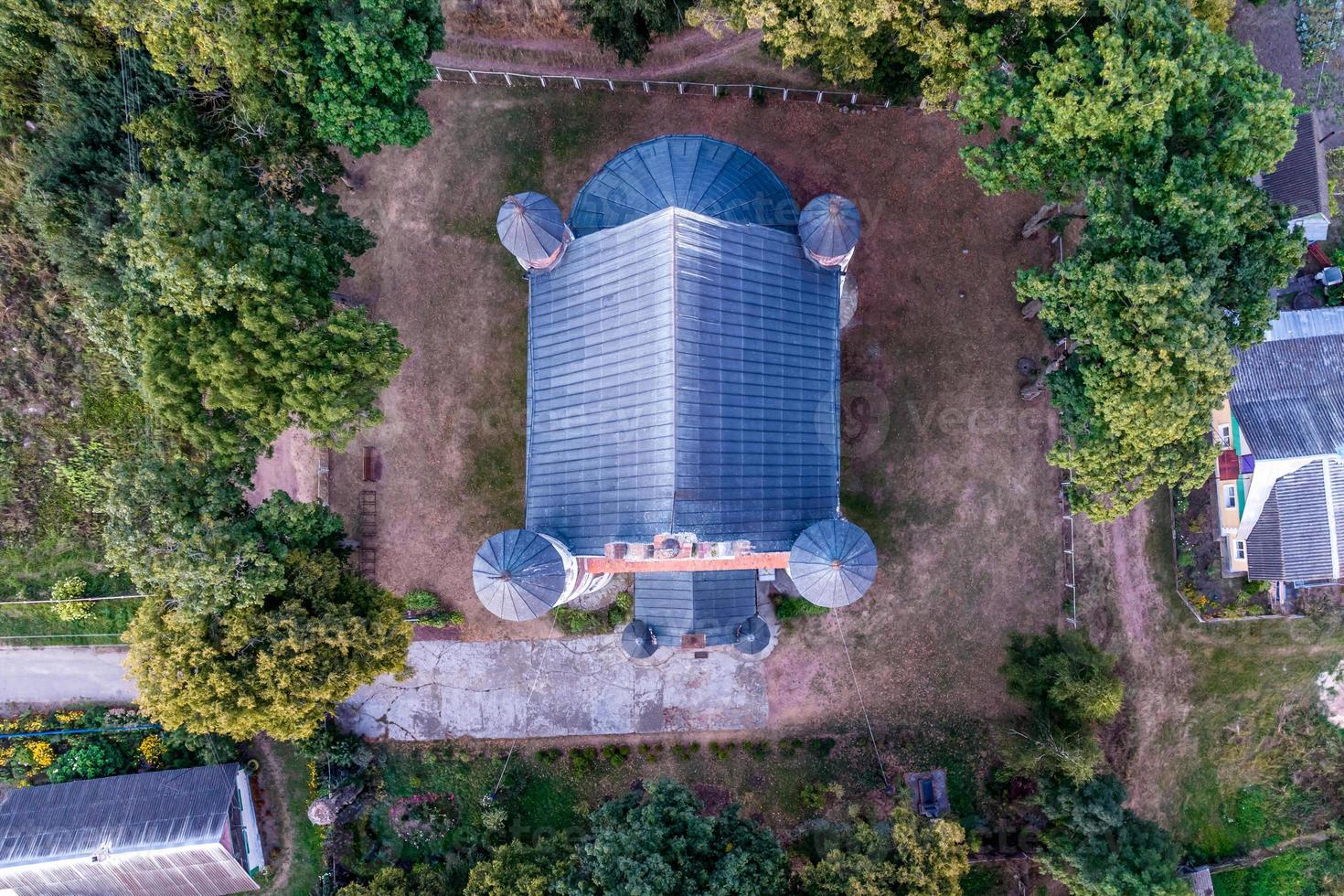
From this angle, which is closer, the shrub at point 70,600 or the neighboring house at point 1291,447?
the neighboring house at point 1291,447

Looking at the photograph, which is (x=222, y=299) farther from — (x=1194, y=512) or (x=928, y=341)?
→ (x=1194, y=512)

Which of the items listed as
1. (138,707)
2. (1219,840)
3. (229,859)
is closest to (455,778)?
(229,859)

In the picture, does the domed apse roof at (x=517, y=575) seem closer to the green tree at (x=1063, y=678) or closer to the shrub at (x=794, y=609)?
the shrub at (x=794, y=609)

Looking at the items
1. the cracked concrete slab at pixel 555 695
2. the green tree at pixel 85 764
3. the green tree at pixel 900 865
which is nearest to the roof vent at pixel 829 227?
the cracked concrete slab at pixel 555 695

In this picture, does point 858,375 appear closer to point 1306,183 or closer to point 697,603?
point 697,603

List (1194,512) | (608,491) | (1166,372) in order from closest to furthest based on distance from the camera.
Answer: (1166,372), (608,491), (1194,512)
